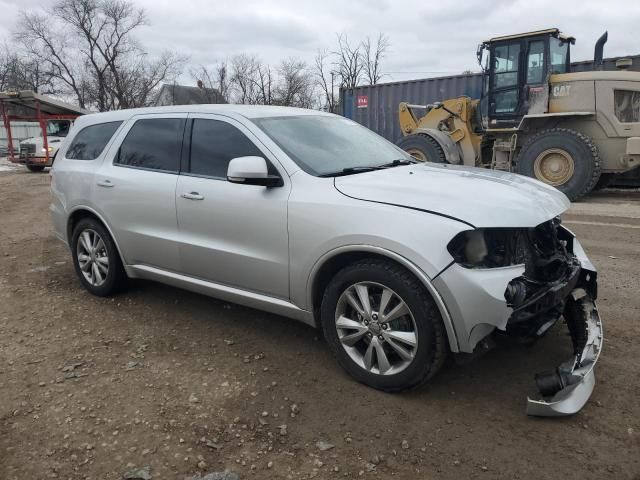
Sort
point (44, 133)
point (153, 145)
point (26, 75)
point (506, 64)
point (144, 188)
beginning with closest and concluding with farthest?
point (144, 188)
point (153, 145)
point (506, 64)
point (44, 133)
point (26, 75)

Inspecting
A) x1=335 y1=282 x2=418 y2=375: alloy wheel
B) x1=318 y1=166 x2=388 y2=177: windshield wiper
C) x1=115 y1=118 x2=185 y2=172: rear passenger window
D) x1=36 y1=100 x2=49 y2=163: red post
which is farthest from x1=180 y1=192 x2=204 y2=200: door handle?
x1=36 y1=100 x2=49 y2=163: red post

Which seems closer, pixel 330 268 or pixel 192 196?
pixel 330 268

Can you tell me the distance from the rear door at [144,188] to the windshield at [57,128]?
18.9 meters

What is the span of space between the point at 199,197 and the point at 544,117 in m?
8.50

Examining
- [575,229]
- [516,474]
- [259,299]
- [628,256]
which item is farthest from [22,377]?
[575,229]

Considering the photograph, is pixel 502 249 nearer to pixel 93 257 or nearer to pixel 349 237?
pixel 349 237

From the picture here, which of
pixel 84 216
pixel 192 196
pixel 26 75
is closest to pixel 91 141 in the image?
pixel 84 216

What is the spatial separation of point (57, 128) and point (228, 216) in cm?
2079

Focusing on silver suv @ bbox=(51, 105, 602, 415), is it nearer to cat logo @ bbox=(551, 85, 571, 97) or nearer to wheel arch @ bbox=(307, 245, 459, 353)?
wheel arch @ bbox=(307, 245, 459, 353)

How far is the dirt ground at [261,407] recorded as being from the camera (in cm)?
→ 245

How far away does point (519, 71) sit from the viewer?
10125 millimetres

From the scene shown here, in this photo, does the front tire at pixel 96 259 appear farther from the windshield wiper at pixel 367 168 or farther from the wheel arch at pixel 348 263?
the windshield wiper at pixel 367 168

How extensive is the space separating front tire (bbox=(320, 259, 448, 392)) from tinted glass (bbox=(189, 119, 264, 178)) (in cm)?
119

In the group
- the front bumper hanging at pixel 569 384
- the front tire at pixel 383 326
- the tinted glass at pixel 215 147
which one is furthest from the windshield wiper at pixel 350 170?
the front bumper hanging at pixel 569 384
